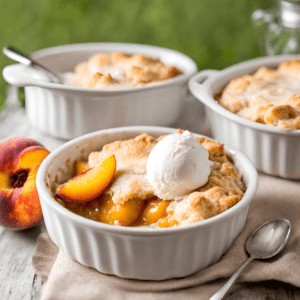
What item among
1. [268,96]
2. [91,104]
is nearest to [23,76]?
[91,104]

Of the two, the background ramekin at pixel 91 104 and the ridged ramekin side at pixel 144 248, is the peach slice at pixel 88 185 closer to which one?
the ridged ramekin side at pixel 144 248

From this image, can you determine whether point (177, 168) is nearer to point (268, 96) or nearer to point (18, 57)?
point (268, 96)

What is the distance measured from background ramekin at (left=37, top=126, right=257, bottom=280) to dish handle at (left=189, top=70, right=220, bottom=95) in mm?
665

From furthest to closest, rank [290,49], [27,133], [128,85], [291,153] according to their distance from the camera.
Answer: [290,49]
[27,133]
[128,85]
[291,153]

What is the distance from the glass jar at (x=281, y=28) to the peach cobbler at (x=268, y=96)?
0.33 meters

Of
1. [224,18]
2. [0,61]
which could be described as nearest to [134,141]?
[224,18]

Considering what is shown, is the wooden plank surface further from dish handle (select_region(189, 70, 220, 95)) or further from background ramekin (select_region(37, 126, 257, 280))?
dish handle (select_region(189, 70, 220, 95))

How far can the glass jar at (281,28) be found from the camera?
2.25m

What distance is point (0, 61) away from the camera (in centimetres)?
306

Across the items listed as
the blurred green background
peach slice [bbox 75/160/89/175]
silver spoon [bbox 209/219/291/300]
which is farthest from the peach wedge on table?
the blurred green background

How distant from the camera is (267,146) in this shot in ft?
5.39

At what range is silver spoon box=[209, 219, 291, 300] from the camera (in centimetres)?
127

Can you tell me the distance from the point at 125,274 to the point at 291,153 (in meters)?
0.81

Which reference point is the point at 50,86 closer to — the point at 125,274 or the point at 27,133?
the point at 27,133
